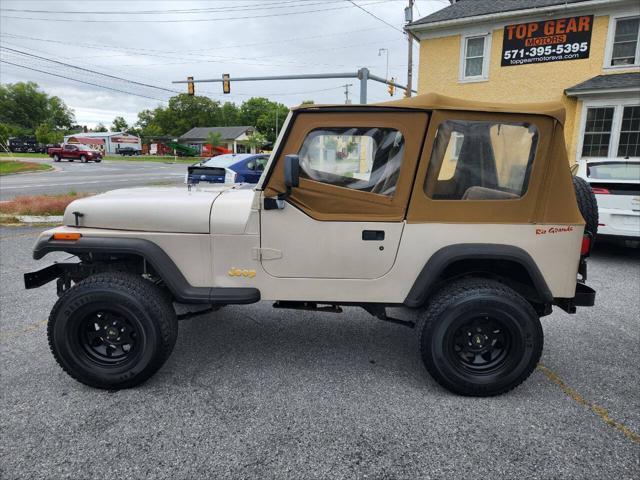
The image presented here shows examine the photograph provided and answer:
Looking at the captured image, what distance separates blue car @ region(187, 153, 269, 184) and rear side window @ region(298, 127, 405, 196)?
8495 mm

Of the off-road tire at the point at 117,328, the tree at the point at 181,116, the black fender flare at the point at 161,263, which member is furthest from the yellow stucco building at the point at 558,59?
the tree at the point at 181,116

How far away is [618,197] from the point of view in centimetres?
628

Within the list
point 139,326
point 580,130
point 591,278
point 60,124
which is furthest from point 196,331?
point 60,124

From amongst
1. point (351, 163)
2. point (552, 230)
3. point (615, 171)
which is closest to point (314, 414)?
point (351, 163)

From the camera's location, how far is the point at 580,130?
14.3 m

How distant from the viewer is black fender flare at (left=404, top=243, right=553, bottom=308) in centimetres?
288

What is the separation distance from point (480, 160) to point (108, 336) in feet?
9.50

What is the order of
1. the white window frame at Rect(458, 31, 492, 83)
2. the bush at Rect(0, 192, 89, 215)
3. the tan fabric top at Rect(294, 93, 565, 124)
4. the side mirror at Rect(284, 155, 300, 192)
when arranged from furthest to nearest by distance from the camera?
1. the white window frame at Rect(458, 31, 492, 83)
2. the bush at Rect(0, 192, 89, 215)
3. the tan fabric top at Rect(294, 93, 565, 124)
4. the side mirror at Rect(284, 155, 300, 192)

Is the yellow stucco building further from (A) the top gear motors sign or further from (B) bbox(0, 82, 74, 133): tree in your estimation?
(B) bbox(0, 82, 74, 133): tree

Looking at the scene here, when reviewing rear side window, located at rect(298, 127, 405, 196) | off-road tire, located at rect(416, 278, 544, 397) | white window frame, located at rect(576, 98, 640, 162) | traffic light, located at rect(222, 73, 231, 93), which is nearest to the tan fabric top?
rear side window, located at rect(298, 127, 405, 196)

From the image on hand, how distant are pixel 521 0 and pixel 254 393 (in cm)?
1717

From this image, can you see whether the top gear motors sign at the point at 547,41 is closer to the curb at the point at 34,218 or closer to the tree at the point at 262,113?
the curb at the point at 34,218

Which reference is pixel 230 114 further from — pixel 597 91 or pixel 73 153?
pixel 597 91

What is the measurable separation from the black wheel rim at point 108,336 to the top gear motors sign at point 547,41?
16039mm
